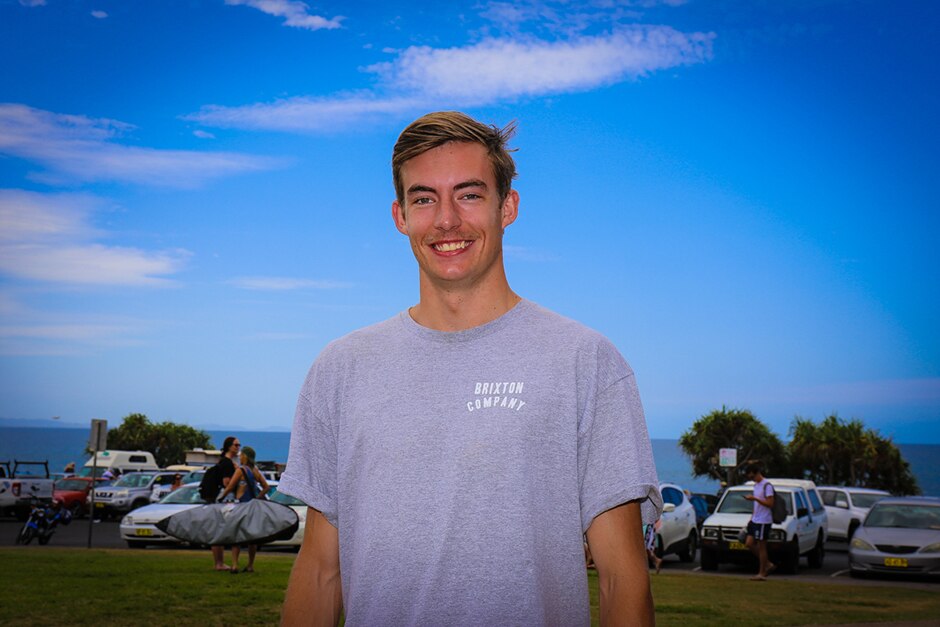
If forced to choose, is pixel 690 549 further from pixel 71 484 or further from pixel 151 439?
pixel 151 439

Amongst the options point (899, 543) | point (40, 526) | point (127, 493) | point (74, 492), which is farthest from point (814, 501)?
point (74, 492)

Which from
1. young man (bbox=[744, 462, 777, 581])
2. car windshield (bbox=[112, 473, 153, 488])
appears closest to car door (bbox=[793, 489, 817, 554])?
young man (bbox=[744, 462, 777, 581])

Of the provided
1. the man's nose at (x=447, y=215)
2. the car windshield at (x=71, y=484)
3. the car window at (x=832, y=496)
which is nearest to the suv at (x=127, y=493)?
the car windshield at (x=71, y=484)

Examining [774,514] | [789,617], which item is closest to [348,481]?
[789,617]

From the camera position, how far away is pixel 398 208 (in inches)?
106

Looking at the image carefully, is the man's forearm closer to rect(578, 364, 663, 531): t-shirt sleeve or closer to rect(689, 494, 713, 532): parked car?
rect(578, 364, 663, 531): t-shirt sleeve

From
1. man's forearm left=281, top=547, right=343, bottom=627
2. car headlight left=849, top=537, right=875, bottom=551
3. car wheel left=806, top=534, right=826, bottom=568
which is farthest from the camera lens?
car wheel left=806, top=534, right=826, bottom=568

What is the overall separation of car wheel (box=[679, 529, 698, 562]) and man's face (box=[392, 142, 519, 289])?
20.8 m

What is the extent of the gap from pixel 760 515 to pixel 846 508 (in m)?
13.1

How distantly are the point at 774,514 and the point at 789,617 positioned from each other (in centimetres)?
499

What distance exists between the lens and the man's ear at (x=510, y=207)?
8.65 ft

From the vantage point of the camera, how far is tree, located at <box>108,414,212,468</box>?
3211 inches

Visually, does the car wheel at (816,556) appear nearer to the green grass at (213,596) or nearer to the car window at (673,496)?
the car window at (673,496)

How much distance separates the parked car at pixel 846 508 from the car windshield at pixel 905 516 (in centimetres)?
865
